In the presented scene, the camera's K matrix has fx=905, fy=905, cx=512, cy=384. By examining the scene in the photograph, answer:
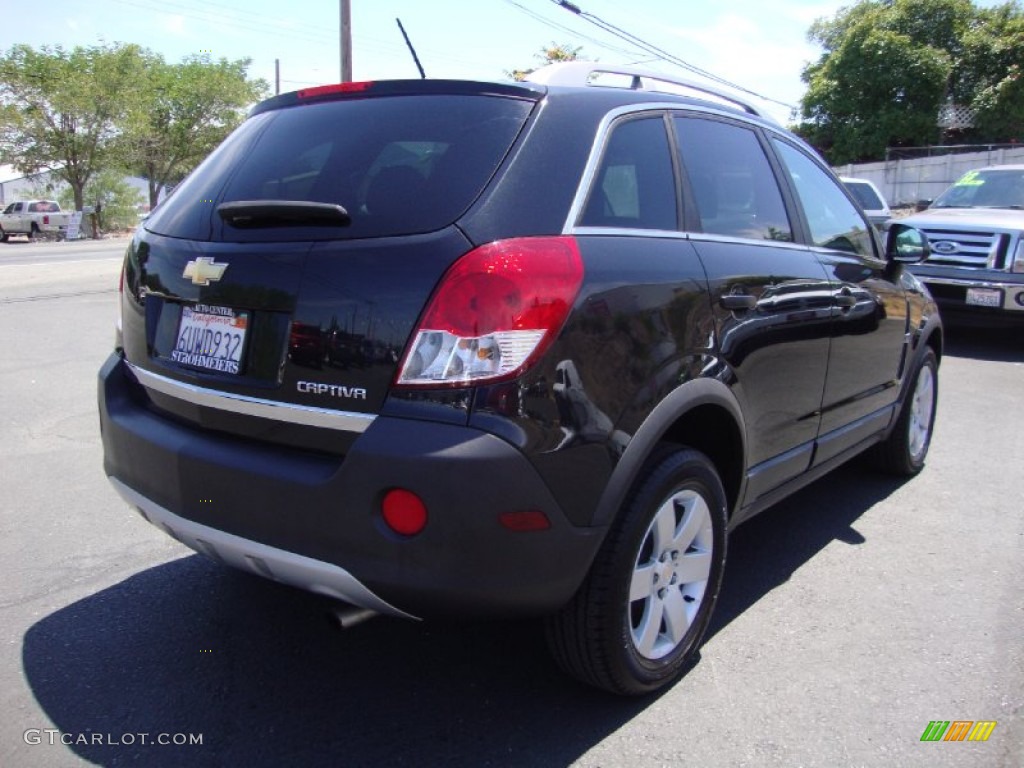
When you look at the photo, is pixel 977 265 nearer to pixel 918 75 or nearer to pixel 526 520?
pixel 526 520

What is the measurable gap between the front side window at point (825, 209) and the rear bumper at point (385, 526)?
2.13m

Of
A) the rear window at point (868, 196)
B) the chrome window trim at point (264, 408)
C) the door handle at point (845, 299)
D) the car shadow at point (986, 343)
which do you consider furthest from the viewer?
the rear window at point (868, 196)

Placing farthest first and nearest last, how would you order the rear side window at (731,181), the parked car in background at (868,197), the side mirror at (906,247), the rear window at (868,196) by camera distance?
1. the rear window at (868,196)
2. the parked car in background at (868,197)
3. the side mirror at (906,247)
4. the rear side window at (731,181)

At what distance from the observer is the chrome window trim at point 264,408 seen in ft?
7.57

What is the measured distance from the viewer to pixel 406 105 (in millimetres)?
2721

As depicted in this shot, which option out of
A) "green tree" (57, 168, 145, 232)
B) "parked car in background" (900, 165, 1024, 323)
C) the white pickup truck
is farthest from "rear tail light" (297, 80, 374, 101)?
"green tree" (57, 168, 145, 232)

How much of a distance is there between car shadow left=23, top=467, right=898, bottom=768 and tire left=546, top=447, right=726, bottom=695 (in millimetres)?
172

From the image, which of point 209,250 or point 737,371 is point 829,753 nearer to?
point 737,371

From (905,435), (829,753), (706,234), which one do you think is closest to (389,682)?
(829,753)

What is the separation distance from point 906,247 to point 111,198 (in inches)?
1877

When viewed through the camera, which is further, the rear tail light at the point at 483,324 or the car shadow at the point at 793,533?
the car shadow at the point at 793,533

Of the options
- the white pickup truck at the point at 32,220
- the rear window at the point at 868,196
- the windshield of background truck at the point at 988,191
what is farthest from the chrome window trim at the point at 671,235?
the white pickup truck at the point at 32,220

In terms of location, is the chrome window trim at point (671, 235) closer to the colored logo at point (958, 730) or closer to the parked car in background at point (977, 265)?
the colored logo at point (958, 730)

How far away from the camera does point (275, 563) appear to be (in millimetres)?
2422
